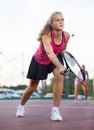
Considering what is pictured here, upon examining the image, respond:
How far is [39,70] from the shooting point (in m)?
6.70

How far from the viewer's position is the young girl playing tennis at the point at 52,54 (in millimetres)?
6373

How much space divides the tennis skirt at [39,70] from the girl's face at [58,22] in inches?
15.0

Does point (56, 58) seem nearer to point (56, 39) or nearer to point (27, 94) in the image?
point (56, 39)

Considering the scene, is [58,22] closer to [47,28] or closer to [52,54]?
[47,28]

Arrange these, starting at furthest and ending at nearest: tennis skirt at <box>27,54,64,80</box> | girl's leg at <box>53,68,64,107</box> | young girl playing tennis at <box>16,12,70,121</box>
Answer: tennis skirt at <box>27,54,64,80</box> < girl's leg at <box>53,68,64,107</box> < young girl playing tennis at <box>16,12,70,121</box>

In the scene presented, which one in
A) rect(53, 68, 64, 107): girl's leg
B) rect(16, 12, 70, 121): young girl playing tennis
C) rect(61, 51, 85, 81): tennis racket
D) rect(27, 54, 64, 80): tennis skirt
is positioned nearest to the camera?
rect(61, 51, 85, 81): tennis racket

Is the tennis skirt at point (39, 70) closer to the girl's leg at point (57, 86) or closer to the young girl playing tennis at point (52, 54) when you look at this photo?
the young girl playing tennis at point (52, 54)

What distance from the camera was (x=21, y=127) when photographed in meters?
5.59

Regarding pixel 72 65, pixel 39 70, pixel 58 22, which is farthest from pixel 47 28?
pixel 72 65

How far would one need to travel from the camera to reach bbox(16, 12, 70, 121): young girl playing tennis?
20.9 ft

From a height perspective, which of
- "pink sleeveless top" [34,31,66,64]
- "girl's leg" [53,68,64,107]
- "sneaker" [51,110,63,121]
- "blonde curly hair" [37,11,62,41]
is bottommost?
"sneaker" [51,110,63,121]

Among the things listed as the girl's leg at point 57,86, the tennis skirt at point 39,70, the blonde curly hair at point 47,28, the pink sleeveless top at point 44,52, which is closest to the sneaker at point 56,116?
the girl's leg at point 57,86

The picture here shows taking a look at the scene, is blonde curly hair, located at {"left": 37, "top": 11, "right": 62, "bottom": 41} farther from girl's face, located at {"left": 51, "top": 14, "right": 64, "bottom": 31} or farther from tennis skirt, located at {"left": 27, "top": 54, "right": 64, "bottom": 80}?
tennis skirt, located at {"left": 27, "top": 54, "right": 64, "bottom": 80}

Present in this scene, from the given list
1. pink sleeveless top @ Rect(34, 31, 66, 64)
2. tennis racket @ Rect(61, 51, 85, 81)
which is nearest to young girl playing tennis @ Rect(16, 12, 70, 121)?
pink sleeveless top @ Rect(34, 31, 66, 64)
